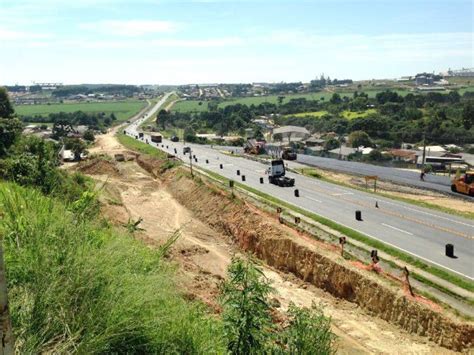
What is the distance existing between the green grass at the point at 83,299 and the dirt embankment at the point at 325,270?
39.7 feet

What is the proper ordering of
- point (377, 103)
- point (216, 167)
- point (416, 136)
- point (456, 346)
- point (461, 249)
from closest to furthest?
Answer: point (456, 346), point (461, 249), point (216, 167), point (416, 136), point (377, 103)

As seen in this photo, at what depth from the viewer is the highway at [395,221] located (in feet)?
89.3

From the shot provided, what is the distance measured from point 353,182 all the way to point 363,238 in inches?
1145

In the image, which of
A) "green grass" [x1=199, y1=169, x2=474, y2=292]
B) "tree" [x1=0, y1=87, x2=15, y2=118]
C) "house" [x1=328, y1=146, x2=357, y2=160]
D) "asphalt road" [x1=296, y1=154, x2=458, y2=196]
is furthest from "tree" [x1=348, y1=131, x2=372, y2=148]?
"tree" [x1=0, y1=87, x2=15, y2=118]

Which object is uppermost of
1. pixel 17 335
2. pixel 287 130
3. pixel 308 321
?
pixel 17 335

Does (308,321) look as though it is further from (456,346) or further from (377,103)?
(377,103)

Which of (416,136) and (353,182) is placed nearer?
(353,182)

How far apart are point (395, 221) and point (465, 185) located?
53.9 ft

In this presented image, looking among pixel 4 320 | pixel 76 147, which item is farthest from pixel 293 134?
pixel 4 320

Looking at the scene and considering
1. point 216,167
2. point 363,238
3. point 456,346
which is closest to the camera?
point 456,346

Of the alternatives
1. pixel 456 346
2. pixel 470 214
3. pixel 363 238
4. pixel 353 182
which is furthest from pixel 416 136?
pixel 456 346

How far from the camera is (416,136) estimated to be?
369 ft

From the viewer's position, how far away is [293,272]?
1247 inches

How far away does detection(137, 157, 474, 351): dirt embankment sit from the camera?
20.7m
